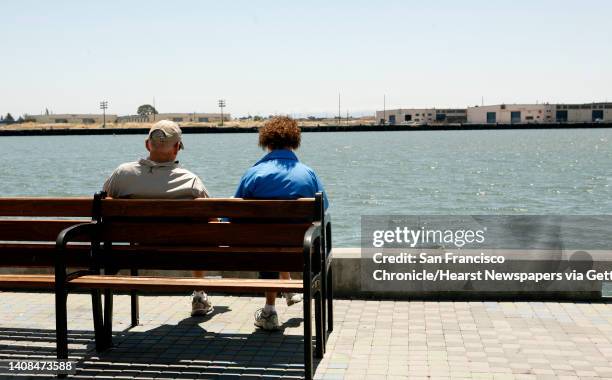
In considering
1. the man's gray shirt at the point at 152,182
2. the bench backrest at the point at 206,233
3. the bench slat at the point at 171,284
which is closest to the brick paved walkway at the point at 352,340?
the bench slat at the point at 171,284

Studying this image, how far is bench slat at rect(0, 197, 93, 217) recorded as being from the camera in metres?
5.66

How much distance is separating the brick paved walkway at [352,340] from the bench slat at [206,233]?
2.40 ft

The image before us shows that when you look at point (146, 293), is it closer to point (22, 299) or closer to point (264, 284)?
point (22, 299)

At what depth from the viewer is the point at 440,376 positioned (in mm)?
5086

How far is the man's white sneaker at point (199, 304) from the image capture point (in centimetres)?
659

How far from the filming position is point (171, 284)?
516 centimetres

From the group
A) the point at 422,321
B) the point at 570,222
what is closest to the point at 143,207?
the point at 422,321

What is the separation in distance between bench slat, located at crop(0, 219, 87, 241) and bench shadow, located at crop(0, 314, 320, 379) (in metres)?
0.72

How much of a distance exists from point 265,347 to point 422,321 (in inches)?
51.5

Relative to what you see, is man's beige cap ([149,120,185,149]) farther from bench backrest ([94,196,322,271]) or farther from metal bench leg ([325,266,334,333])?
metal bench leg ([325,266,334,333])

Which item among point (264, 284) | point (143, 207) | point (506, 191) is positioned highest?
point (143, 207)

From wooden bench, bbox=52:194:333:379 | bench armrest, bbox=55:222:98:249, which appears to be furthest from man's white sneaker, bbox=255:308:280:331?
bench armrest, bbox=55:222:98:249
